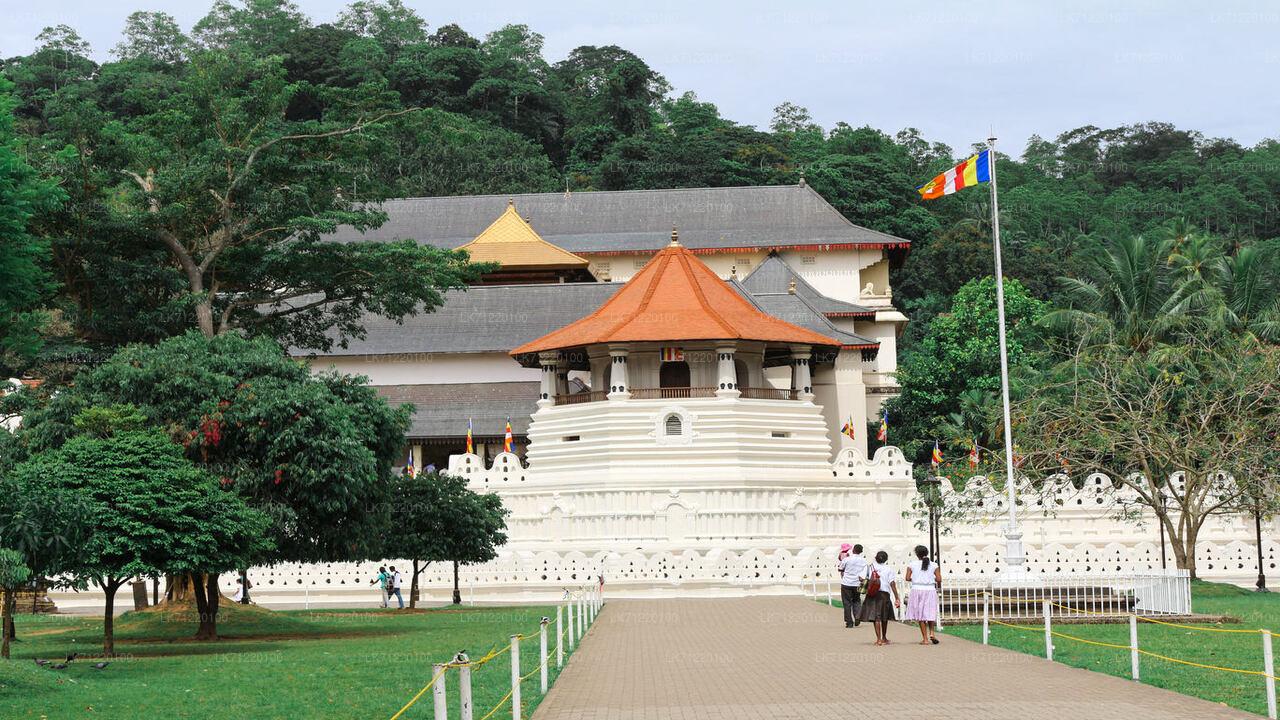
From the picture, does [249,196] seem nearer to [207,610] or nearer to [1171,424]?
[207,610]

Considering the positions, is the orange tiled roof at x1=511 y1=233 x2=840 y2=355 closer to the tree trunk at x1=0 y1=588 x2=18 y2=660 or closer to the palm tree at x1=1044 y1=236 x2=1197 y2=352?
the palm tree at x1=1044 y1=236 x2=1197 y2=352

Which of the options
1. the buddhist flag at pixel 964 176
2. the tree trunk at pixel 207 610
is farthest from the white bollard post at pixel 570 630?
the buddhist flag at pixel 964 176

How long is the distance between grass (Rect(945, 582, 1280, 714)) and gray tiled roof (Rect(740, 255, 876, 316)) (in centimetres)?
3221

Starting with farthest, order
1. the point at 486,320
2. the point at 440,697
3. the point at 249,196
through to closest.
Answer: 1. the point at 486,320
2. the point at 249,196
3. the point at 440,697

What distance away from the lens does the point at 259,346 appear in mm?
24453

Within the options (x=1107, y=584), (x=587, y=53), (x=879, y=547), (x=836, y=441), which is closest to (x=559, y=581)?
(x=879, y=547)

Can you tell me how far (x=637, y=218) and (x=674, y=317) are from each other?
1117 inches

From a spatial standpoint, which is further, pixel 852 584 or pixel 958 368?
pixel 958 368

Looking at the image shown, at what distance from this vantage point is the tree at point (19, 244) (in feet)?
85.9

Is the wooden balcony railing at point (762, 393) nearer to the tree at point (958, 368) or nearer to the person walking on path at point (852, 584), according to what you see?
the tree at point (958, 368)

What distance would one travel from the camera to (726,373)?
137 ft

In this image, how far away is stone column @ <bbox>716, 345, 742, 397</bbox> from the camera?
4150 cm

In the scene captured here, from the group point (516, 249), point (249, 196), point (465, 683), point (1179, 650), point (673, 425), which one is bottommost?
point (1179, 650)

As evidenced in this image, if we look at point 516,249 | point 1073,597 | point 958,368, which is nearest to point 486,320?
A: point 516,249
